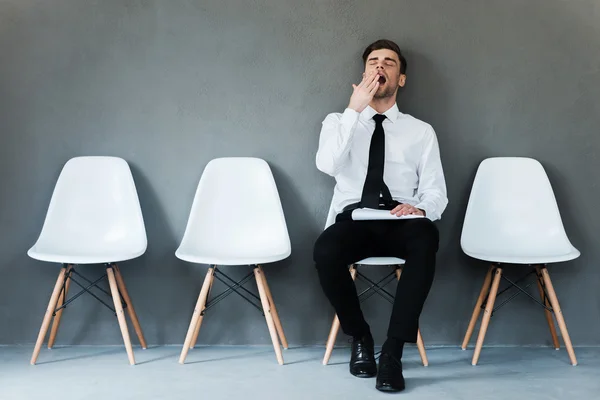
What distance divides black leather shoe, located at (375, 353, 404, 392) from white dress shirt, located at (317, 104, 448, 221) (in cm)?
74

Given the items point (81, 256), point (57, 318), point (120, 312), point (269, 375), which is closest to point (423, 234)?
point (269, 375)

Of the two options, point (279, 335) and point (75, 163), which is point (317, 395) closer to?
point (279, 335)

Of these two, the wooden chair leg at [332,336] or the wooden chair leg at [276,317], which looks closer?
the wooden chair leg at [332,336]

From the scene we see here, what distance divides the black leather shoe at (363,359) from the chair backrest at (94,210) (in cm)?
109

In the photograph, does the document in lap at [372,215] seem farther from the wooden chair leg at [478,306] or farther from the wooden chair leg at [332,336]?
the wooden chair leg at [478,306]

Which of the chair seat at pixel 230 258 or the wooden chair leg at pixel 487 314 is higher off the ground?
the chair seat at pixel 230 258

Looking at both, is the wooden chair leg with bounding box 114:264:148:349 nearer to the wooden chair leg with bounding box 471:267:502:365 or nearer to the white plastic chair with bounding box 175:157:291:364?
the white plastic chair with bounding box 175:157:291:364

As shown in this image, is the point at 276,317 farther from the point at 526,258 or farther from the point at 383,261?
the point at 526,258

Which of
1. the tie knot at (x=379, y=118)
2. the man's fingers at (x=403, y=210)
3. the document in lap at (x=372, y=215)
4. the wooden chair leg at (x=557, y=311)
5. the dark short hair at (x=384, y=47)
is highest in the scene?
the dark short hair at (x=384, y=47)

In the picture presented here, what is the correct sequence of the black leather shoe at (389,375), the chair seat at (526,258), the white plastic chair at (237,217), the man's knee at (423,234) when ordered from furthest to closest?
the white plastic chair at (237,217) < the chair seat at (526,258) < the man's knee at (423,234) < the black leather shoe at (389,375)

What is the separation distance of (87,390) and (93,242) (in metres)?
0.77

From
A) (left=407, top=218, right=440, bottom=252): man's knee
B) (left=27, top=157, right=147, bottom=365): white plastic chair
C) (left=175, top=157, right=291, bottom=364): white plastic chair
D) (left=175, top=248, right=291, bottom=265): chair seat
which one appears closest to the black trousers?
(left=407, top=218, right=440, bottom=252): man's knee

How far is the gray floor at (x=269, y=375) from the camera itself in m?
2.37

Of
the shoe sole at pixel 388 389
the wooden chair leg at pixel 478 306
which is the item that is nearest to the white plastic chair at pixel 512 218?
the wooden chair leg at pixel 478 306
